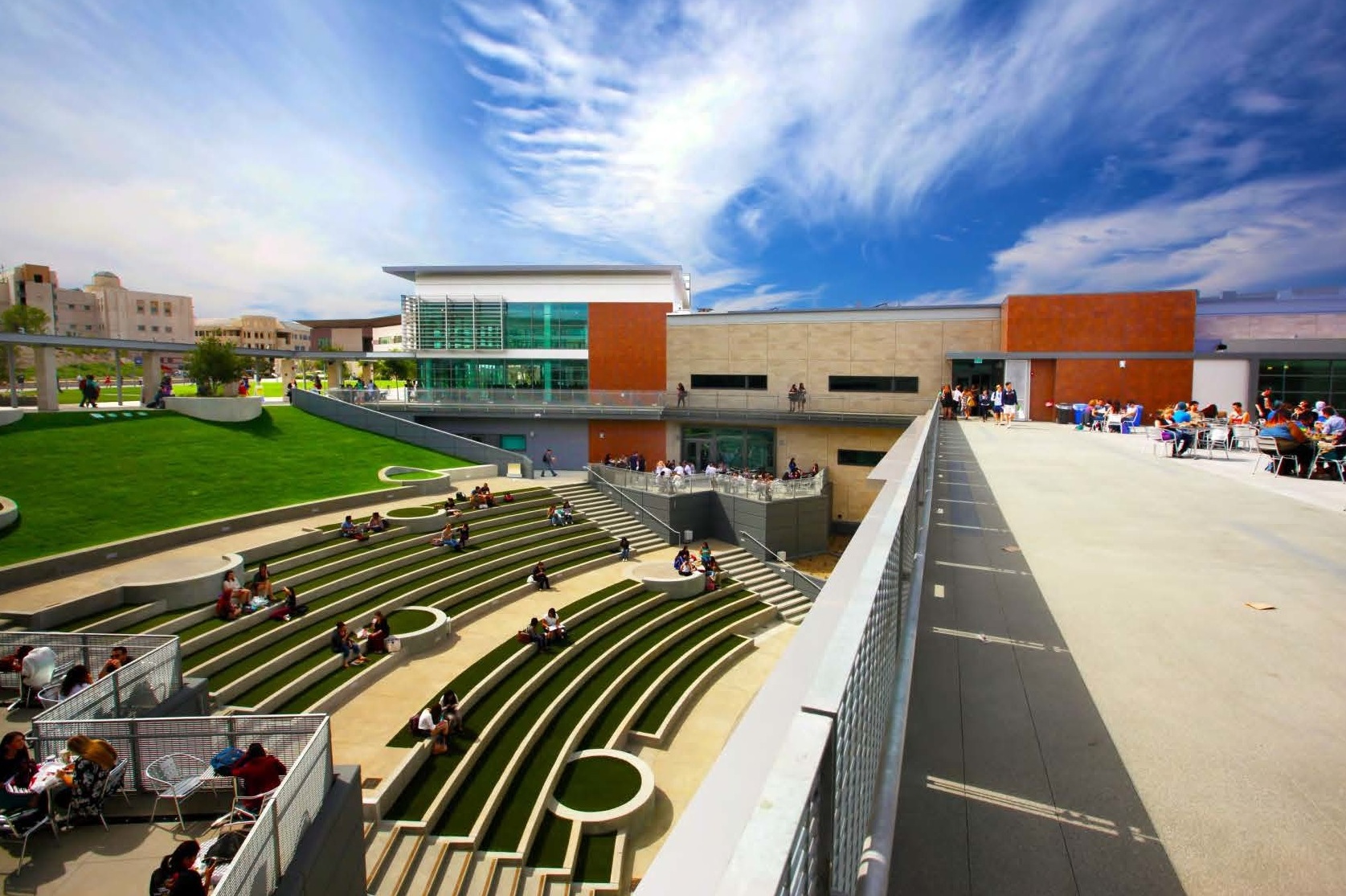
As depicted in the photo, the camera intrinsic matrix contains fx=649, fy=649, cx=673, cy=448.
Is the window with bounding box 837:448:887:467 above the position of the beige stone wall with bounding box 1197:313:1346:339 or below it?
below

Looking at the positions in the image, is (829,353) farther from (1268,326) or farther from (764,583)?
(1268,326)

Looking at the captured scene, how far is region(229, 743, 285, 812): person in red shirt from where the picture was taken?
317 inches

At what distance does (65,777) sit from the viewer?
748cm

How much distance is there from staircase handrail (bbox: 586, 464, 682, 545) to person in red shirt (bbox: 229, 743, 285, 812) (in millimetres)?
19489

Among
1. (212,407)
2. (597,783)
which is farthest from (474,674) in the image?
(212,407)

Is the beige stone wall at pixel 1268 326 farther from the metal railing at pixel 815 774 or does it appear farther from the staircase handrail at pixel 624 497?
the metal railing at pixel 815 774

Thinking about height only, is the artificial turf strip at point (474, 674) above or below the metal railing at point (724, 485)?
below

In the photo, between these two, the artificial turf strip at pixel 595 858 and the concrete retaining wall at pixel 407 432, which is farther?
the concrete retaining wall at pixel 407 432

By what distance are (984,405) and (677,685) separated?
14.5 m

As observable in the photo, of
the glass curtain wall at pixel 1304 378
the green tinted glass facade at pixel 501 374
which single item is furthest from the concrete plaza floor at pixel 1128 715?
the green tinted glass facade at pixel 501 374

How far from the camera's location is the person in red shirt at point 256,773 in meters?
8.05

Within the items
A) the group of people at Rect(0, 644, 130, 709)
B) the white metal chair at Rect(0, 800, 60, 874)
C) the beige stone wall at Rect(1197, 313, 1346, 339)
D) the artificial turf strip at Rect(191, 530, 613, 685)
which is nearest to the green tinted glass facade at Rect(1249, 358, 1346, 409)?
the beige stone wall at Rect(1197, 313, 1346, 339)

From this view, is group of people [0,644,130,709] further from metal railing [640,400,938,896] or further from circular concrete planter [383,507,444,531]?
metal railing [640,400,938,896]

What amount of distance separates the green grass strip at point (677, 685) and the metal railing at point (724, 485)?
9.60 meters
